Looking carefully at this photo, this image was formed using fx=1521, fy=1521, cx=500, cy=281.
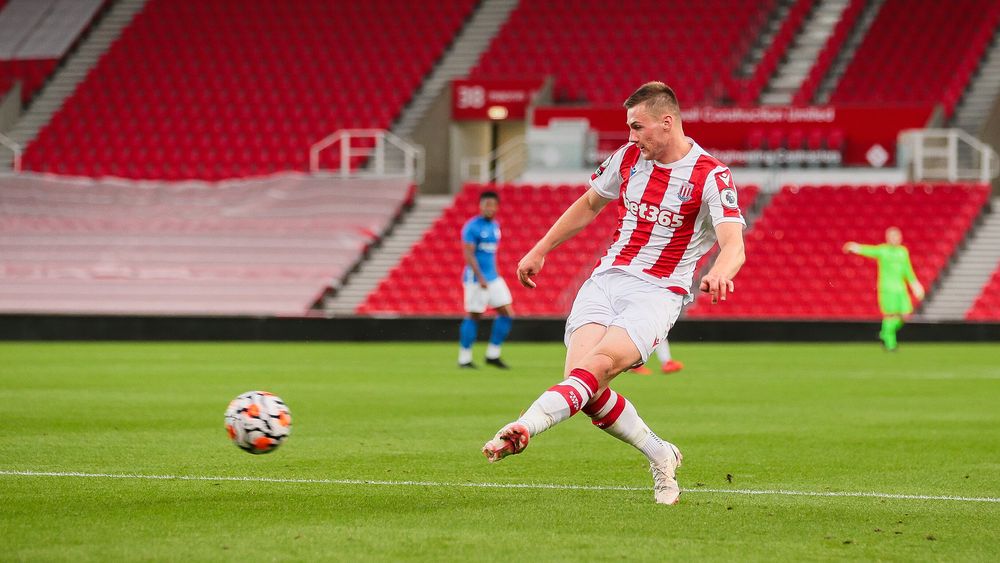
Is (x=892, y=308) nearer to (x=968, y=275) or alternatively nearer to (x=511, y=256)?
(x=968, y=275)

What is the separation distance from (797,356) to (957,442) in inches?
454

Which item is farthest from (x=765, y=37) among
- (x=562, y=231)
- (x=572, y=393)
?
(x=572, y=393)

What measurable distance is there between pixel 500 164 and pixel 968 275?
10.0 m

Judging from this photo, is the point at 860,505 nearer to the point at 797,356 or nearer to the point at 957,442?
the point at 957,442

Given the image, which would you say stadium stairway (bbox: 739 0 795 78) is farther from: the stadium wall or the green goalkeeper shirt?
the green goalkeeper shirt

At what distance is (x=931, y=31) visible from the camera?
32.3m

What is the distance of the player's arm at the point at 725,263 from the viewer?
642 cm

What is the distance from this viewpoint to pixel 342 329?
2609 cm

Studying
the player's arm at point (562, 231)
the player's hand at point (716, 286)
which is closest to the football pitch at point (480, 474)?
the player's hand at point (716, 286)

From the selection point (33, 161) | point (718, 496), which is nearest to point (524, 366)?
point (718, 496)

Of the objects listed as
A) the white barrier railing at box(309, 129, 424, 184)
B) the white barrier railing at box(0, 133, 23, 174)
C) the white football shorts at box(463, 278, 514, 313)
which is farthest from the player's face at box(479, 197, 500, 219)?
the white barrier railing at box(0, 133, 23, 174)

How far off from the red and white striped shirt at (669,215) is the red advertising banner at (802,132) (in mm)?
22972

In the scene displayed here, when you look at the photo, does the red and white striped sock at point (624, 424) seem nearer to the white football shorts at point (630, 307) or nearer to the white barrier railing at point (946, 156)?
the white football shorts at point (630, 307)

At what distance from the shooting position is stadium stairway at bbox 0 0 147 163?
1435 inches
